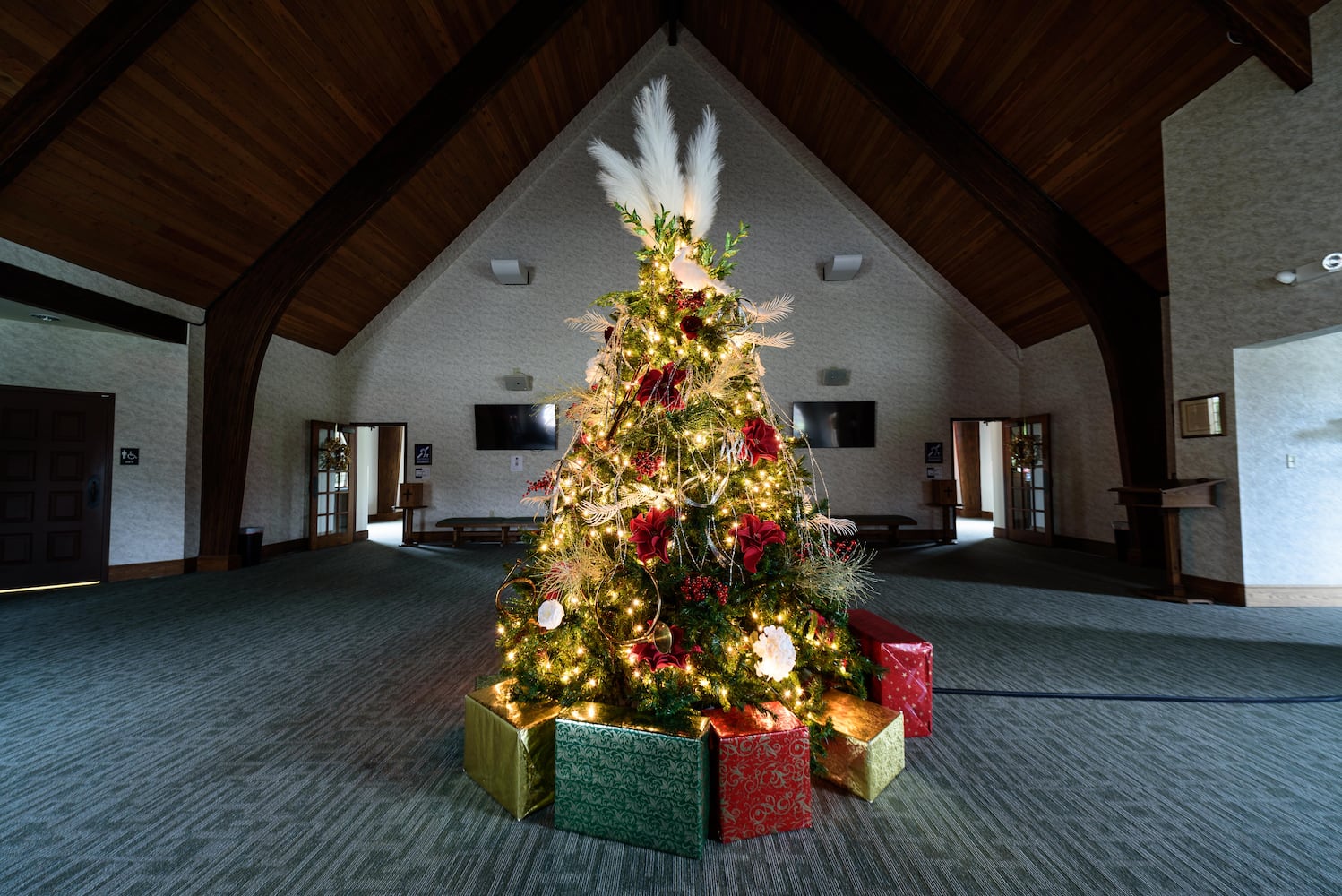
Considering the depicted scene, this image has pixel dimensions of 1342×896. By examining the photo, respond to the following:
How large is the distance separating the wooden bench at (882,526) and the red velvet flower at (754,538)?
231 inches

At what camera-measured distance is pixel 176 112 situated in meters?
4.25

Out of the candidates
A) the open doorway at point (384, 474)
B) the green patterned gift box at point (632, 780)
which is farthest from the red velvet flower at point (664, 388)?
the open doorway at point (384, 474)

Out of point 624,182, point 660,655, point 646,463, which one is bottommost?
point 660,655

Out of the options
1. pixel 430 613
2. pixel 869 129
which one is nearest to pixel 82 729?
pixel 430 613

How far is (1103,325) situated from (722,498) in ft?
19.2

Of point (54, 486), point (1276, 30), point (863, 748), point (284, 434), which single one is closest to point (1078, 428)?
point (1276, 30)

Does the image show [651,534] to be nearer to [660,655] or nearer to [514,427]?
[660,655]

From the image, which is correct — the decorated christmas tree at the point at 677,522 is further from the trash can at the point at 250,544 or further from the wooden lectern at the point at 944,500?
the wooden lectern at the point at 944,500

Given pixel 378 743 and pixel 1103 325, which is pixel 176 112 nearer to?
pixel 378 743

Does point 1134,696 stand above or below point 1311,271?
below

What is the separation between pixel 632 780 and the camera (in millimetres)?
1549

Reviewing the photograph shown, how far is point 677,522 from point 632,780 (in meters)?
0.73

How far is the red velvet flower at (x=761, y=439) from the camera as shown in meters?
1.81

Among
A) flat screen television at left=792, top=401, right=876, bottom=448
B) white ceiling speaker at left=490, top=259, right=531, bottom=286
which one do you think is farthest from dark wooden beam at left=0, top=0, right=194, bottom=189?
flat screen television at left=792, top=401, right=876, bottom=448
